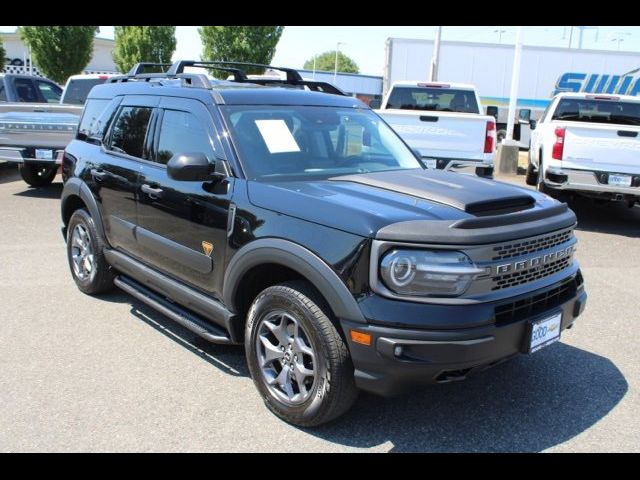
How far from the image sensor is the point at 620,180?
27.6 ft

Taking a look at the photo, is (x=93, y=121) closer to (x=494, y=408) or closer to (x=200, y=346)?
Result: (x=200, y=346)

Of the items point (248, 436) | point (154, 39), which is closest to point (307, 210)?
point (248, 436)

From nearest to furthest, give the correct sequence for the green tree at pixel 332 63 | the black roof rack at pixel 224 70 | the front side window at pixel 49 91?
the black roof rack at pixel 224 70
the front side window at pixel 49 91
the green tree at pixel 332 63

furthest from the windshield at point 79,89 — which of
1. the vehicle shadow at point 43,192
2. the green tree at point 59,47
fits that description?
the green tree at point 59,47

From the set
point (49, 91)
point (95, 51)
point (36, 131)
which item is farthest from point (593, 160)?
point (95, 51)

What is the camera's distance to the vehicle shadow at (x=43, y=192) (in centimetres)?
1076

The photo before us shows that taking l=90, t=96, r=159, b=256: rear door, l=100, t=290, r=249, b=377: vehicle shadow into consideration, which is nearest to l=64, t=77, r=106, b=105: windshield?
l=90, t=96, r=159, b=256: rear door

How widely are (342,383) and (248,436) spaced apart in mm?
642

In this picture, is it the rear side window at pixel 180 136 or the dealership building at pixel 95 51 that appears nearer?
the rear side window at pixel 180 136

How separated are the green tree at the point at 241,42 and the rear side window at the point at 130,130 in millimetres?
21670

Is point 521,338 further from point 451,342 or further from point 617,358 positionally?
point 617,358

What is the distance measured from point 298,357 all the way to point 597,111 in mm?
8561

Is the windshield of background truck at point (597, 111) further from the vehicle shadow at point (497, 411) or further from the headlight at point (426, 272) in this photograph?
the headlight at point (426, 272)

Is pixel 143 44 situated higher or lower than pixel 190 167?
higher
